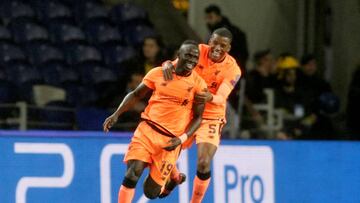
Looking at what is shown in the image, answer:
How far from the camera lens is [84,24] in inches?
667

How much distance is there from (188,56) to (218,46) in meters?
0.71

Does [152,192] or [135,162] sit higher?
[135,162]

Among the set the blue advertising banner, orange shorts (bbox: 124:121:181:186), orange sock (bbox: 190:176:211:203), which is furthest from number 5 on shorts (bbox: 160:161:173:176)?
the blue advertising banner

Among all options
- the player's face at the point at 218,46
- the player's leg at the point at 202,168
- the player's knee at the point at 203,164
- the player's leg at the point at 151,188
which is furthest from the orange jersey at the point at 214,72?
the player's leg at the point at 151,188

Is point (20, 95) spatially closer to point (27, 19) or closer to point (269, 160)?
point (27, 19)

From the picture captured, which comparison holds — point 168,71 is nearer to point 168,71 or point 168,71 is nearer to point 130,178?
point 168,71

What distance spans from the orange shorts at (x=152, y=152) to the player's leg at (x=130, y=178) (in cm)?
5

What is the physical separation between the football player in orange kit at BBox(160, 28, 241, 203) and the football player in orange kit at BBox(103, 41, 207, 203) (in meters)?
0.49

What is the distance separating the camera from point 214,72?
1194 cm

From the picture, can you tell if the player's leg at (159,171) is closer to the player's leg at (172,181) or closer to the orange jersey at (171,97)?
the orange jersey at (171,97)

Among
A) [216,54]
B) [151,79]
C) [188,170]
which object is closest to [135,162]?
[151,79]

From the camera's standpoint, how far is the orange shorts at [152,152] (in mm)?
11211

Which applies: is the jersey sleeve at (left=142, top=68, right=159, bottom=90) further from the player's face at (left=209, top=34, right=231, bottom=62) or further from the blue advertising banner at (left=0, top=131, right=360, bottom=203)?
the blue advertising banner at (left=0, top=131, right=360, bottom=203)

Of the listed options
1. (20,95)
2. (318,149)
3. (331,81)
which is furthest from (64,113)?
(331,81)
